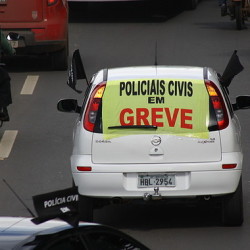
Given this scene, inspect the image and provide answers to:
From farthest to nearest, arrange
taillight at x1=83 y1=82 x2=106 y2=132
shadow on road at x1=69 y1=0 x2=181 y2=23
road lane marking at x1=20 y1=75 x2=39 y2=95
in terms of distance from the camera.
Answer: shadow on road at x1=69 y1=0 x2=181 y2=23 < road lane marking at x1=20 y1=75 x2=39 y2=95 < taillight at x1=83 y1=82 x2=106 y2=132

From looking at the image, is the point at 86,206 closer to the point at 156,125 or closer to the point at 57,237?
the point at 156,125

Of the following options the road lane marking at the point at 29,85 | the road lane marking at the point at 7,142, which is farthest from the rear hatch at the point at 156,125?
the road lane marking at the point at 29,85

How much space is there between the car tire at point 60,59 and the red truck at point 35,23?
223mm

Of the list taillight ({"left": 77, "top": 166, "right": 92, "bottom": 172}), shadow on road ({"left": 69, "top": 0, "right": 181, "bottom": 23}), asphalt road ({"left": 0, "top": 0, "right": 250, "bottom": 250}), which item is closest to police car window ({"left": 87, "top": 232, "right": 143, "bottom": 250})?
asphalt road ({"left": 0, "top": 0, "right": 250, "bottom": 250})

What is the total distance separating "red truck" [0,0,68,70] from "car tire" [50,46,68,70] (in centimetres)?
22

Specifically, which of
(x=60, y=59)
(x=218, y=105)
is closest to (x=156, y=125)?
(x=218, y=105)

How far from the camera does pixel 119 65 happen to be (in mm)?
21703

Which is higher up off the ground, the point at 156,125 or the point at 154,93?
the point at 154,93

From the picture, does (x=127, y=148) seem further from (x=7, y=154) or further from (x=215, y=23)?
(x=215, y=23)

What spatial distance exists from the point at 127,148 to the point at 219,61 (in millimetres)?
12016

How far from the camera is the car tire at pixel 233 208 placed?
1058 centimetres

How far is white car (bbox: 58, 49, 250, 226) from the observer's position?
10.3 m

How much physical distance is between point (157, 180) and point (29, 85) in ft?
32.2

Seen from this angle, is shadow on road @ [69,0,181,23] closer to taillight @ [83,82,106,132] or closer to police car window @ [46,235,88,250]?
taillight @ [83,82,106,132]
